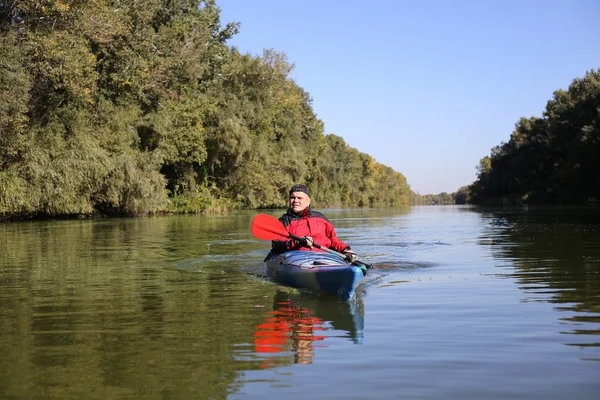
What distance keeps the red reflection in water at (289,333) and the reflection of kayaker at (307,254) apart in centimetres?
63

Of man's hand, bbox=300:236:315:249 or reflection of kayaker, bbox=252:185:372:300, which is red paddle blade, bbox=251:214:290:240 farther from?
man's hand, bbox=300:236:315:249

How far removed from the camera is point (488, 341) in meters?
5.18

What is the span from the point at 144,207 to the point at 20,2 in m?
11.0

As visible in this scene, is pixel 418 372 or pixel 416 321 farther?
pixel 416 321

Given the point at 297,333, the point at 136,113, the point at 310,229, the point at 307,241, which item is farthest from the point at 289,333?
the point at 136,113

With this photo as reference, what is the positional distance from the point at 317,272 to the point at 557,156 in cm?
7000

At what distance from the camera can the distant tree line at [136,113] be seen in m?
25.2

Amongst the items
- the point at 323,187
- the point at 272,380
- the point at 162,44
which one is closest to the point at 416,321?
the point at 272,380

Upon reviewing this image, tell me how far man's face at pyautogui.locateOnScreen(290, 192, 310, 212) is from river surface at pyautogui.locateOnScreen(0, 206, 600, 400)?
1.06 metres

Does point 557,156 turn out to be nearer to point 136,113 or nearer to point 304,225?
point 136,113

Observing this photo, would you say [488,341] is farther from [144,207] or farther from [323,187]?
[323,187]

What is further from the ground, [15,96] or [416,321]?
[15,96]

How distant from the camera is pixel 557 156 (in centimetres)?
7231

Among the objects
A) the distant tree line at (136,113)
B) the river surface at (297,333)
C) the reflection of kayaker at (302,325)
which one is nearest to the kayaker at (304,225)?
the river surface at (297,333)
